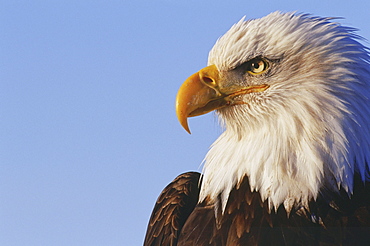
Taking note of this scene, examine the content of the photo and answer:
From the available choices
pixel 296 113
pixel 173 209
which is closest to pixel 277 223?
pixel 296 113

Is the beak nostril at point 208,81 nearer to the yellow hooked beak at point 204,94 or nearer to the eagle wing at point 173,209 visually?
the yellow hooked beak at point 204,94

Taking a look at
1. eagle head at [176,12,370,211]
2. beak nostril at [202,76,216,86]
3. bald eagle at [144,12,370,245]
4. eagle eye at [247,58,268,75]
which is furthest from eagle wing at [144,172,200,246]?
eagle eye at [247,58,268,75]

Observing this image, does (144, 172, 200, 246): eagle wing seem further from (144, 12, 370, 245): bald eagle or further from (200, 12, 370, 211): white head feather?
(200, 12, 370, 211): white head feather

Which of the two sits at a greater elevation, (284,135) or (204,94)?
(204,94)

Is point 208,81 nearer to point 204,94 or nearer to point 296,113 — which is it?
point 204,94

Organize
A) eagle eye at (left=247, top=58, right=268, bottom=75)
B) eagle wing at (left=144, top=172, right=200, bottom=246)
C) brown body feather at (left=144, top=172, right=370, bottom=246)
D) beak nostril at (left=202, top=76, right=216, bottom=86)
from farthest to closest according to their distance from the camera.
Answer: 1. eagle wing at (left=144, top=172, right=200, bottom=246)
2. beak nostril at (left=202, top=76, right=216, bottom=86)
3. eagle eye at (left=247, top=58, right=268, bottom=75)
4. brown body feather at (left=144, top=172, right=370, bottom=246)

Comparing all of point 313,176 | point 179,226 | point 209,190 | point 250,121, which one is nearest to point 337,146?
point 313,176
